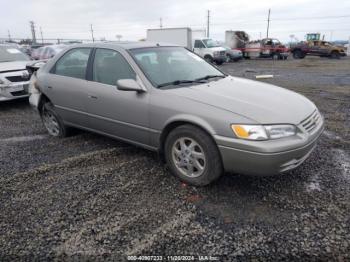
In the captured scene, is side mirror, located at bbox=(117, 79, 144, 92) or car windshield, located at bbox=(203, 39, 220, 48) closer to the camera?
side mirror, located at bbox=(117, 79, 144, 92)

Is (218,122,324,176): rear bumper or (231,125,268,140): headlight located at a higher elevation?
(231,125,268,140): headlight

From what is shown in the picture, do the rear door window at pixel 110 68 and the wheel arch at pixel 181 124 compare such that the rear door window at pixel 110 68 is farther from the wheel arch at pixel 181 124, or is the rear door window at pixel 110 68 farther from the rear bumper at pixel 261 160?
the rear bumper at pixel 261 160

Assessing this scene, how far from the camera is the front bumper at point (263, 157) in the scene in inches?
110

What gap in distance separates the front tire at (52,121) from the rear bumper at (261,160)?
3.12 m

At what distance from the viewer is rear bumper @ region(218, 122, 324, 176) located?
9.18ft

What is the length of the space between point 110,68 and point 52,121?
186 centimetres

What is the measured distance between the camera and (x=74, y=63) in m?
4.53

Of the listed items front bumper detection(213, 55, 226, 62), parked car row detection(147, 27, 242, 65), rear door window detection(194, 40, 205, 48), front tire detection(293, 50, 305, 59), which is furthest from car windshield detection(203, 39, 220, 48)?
front tire detection(293, 50, 305, 59)

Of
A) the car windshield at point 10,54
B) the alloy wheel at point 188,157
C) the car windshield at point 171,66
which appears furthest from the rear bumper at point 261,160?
the car windshield at point 10,54

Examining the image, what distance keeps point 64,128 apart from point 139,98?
2020 mm

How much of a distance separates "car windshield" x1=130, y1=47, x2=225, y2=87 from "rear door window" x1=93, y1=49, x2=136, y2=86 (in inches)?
7.1

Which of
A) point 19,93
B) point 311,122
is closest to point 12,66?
point 19,93

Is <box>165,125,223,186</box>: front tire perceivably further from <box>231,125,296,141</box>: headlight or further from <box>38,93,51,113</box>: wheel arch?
<box>38,93,51,113</box>: wheel arch

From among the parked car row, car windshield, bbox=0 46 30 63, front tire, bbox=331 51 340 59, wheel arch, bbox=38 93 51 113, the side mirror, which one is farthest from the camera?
front tire, bbox=331 51 340 59
